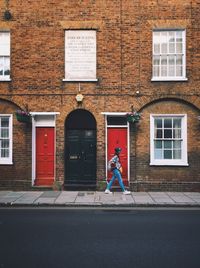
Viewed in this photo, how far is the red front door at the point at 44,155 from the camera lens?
576 inches

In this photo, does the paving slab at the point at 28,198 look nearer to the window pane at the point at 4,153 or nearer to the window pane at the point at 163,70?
the window pane at the point at 4,153

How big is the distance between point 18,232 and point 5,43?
Answer: 9.46 m

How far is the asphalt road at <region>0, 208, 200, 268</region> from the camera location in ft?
18.8

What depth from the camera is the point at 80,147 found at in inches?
579

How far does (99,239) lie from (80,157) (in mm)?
7681

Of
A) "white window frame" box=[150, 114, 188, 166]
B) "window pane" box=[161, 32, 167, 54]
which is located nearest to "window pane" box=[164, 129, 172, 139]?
"white window frame" box=[150, 114, 188, 166]

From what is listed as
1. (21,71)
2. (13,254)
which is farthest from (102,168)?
(13,254)

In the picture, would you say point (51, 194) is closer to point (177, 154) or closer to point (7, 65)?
point (177, 154)

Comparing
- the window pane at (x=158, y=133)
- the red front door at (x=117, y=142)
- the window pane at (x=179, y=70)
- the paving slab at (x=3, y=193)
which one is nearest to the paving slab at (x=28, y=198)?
the paving slab at (x=3, y=193)

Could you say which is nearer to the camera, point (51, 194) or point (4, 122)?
point (51, 194)

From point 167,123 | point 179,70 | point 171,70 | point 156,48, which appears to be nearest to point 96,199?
point 167,123

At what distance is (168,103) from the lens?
1440cm

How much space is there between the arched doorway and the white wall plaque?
1548mm

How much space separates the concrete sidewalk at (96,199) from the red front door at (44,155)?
888 millimetres
